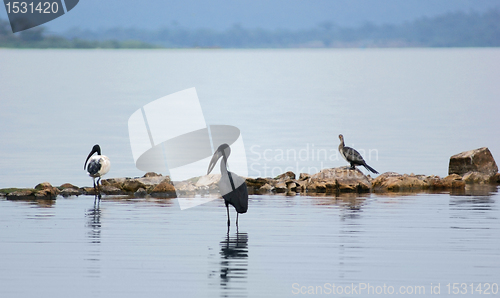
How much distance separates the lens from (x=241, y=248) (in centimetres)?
1177

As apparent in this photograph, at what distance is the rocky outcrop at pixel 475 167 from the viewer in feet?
69.4

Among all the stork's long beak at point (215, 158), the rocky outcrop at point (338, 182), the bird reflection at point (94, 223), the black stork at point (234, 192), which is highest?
the stork's long beak at point (215, 158)

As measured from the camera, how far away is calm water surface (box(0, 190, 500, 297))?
9906 millimetres


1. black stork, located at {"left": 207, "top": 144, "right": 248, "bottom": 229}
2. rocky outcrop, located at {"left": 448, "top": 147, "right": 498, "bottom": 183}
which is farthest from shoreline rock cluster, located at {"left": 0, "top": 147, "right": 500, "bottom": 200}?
black stork, located at {"left": 207, "top": 144, "right": 248, "bottom": 229}

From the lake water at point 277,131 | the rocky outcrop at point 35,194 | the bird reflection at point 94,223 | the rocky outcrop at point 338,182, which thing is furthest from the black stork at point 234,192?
the lake water at point 277,131

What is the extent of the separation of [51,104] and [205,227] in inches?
1907

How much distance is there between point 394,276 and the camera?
33.5 feet

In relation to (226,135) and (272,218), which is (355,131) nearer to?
(226,135)

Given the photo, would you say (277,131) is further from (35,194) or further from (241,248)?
(241,248)

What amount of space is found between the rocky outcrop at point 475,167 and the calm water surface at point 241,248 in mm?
4855

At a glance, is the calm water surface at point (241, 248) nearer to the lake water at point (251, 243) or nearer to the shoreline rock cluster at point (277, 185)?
the lake water at point (251, 243)

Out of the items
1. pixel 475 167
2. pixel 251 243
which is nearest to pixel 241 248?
pixel 251 243

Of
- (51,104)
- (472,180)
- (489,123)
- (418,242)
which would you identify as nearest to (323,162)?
(472,180)

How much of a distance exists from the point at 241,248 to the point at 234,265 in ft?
3.44
